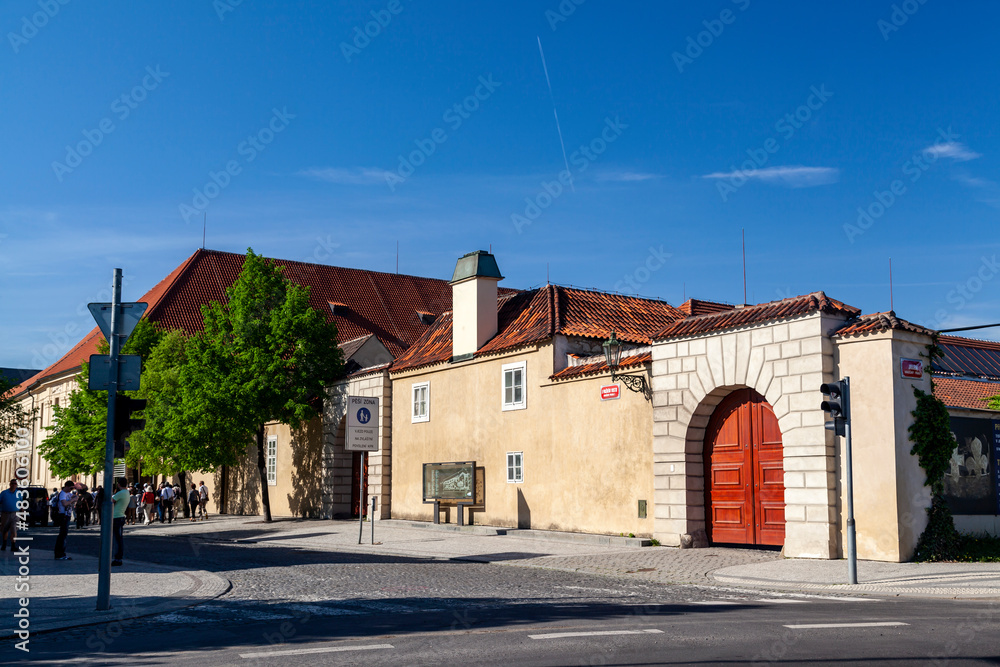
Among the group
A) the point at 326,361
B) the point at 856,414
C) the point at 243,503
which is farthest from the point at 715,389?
the point at 243,503

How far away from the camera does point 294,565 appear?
18.5m

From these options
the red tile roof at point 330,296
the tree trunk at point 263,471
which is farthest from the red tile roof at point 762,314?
the red tile roof at point 330,296

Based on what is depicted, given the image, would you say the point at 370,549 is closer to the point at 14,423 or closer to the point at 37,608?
the point at 37,608

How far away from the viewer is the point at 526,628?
10.1m

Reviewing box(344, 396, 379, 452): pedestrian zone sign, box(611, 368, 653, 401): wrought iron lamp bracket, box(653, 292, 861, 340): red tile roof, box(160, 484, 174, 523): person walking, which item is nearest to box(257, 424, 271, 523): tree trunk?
box(160, 484, 174, 523): person walking

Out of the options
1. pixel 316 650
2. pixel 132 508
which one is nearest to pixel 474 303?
pixel 132 508

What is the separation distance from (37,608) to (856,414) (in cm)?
1367

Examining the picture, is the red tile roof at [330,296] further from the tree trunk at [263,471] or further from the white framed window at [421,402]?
the white framed window at [421,402]

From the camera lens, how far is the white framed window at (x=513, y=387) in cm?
2705

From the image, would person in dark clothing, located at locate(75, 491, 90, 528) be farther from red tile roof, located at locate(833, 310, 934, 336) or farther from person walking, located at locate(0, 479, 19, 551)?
red tile roof, located at locate(833, 310, 934, 336)

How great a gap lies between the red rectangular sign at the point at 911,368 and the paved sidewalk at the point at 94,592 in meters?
12.0

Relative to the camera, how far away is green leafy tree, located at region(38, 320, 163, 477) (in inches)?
1725

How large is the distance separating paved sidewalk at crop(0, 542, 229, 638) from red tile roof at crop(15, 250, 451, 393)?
33760 mm

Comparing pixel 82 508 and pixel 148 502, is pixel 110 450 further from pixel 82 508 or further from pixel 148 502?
pixel 82 508
